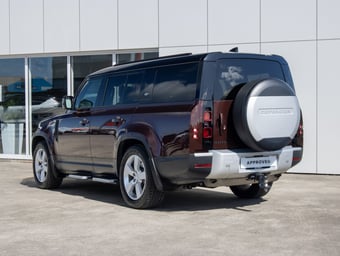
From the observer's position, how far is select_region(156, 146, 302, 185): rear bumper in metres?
6.55

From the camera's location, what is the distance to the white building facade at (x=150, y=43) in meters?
11.1

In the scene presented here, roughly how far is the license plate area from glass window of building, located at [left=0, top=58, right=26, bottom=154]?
362 inches

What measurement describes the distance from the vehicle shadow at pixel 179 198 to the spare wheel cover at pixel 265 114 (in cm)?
111

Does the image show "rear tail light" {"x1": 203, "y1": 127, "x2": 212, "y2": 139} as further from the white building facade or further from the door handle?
the white building facade

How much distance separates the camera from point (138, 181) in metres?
7.40

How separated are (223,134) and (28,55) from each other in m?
9.14

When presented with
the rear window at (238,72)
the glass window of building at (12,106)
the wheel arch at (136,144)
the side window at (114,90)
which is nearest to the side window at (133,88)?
the side window at (114,90)

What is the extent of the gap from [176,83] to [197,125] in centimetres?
73

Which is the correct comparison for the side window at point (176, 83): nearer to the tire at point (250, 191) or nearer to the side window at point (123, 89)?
the side window at point (123, 89)

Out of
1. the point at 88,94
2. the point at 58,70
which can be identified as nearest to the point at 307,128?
the point at 88,94

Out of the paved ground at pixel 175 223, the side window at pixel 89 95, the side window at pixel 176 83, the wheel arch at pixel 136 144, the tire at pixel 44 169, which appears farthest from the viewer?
the tire at pixel 44 169

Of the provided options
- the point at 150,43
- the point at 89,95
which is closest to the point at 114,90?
the point at 89,95

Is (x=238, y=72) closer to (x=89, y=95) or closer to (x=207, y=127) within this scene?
(x=207, y=127)

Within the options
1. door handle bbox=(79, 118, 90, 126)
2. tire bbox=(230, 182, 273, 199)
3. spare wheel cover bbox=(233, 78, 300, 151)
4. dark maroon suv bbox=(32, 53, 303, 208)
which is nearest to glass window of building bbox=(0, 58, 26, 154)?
door handle bbox=(79, 118, 90, 126)
